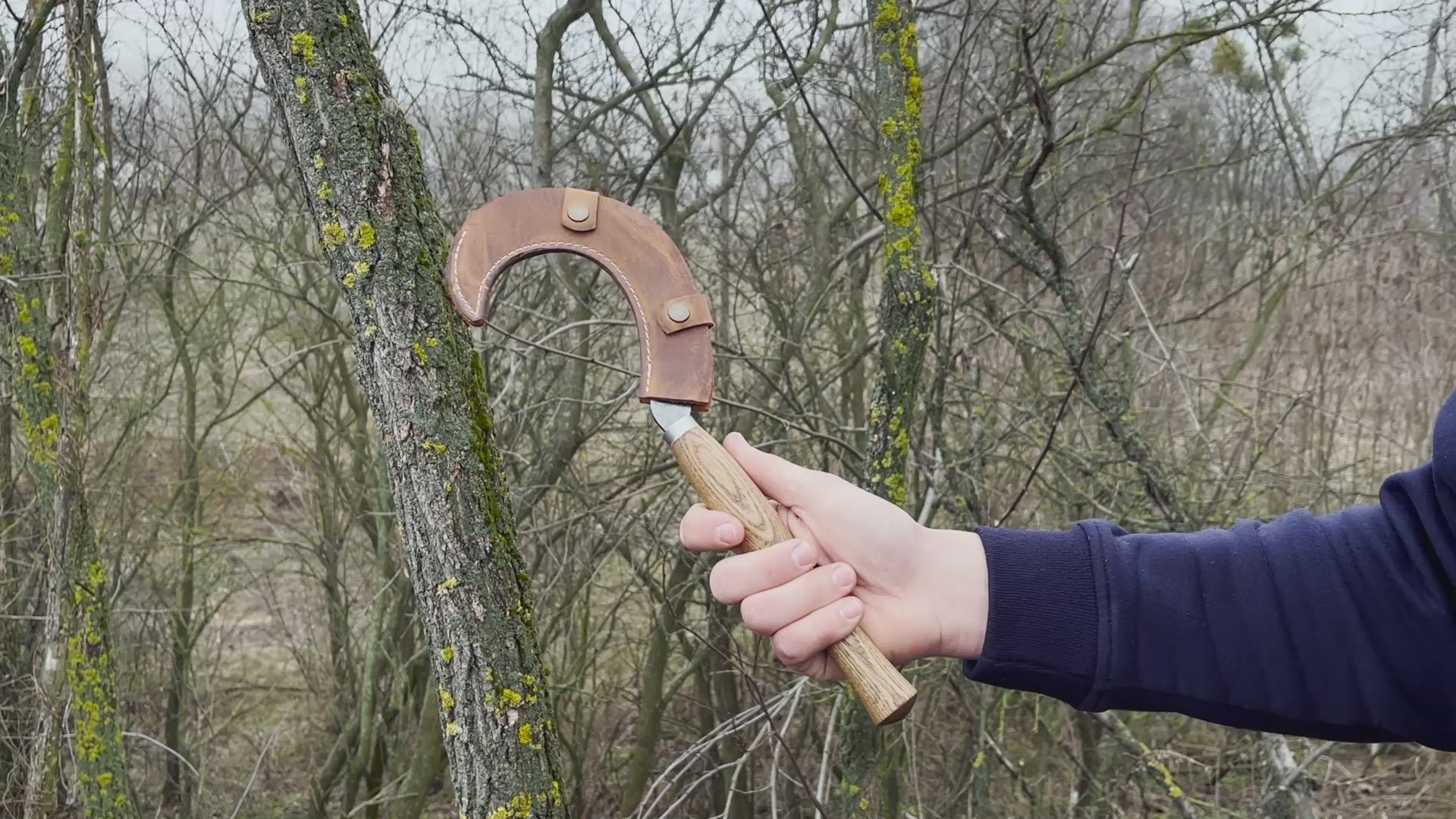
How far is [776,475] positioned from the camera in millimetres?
1521

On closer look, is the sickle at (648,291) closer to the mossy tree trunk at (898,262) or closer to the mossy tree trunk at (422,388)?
the mossy tree trunk at (422,388)

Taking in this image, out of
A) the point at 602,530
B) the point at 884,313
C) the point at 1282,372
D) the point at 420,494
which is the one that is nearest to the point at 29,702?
the point at 602,530

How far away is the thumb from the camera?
59.8 inches

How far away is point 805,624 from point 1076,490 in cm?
293

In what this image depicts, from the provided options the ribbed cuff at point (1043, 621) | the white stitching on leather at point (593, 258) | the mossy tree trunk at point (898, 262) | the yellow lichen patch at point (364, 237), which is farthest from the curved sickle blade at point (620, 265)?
the mossy tree trunk at point (898, 262)

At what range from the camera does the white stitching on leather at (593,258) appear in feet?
4.76

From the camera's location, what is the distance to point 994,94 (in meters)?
4.42

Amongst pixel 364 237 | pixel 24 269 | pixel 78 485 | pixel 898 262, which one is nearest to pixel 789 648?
pixel 364 237

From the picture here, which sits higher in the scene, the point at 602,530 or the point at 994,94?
Result: the point at 994,94

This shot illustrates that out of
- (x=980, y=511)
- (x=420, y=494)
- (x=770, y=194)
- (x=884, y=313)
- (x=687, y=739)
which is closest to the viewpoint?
(x=420, y=494)

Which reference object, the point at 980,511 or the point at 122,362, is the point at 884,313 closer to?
the point at 980,511

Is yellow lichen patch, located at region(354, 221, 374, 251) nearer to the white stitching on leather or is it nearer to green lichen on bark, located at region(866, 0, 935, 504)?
the white stitching on leather

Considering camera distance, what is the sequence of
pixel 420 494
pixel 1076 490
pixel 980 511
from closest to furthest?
pixel 420 494 < pixel 980 511 < pixel 1076 490

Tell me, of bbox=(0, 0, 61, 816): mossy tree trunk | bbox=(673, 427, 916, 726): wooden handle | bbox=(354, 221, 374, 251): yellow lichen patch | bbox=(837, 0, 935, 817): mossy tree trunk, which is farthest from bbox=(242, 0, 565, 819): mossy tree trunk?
bbox=(0, 0, 61, 816): mossy tree trunk
